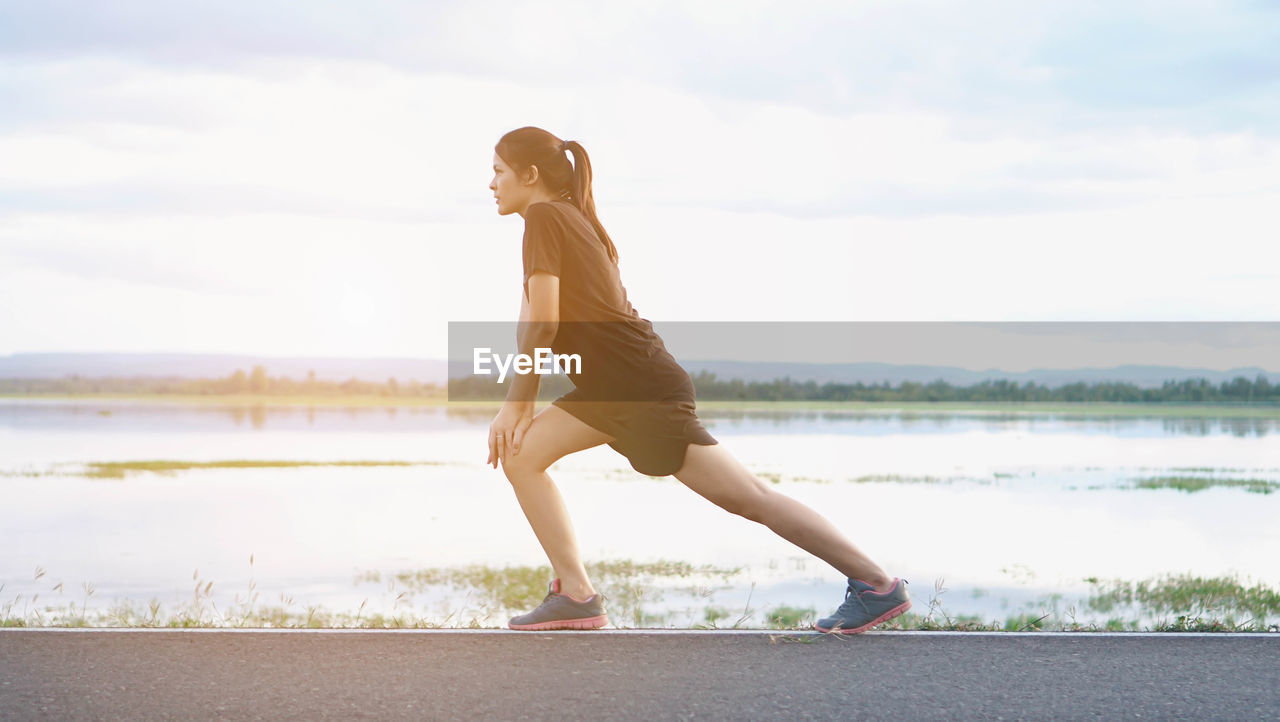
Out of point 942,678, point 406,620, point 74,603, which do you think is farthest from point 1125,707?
point 74,603

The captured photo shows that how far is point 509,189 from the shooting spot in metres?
4.98

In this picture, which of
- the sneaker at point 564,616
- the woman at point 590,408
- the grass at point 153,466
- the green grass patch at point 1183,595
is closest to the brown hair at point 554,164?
the woman at point 590,408

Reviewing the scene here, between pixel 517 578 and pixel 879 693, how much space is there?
682 cm

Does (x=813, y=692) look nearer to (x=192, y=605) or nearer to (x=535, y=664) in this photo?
(x=535, y=664)

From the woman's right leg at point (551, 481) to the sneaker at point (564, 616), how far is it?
0.04 m

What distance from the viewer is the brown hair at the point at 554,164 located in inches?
195

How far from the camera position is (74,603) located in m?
7.06

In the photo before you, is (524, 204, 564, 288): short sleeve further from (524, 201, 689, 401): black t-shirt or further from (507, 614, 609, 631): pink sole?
(507, 614, 609, 631): pink sole

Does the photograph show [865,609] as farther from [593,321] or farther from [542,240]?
[542,240]

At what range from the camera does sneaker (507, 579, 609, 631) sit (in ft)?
16.3

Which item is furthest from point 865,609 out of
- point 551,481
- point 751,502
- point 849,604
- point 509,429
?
point 509,429

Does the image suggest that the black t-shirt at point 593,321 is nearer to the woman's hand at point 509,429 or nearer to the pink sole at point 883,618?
the woman's hand at point 509,429

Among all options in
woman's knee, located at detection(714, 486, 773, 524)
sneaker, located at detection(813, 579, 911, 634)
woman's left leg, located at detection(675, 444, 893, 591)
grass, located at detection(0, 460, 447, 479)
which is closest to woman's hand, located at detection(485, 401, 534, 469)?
woman's left leg, located at detection(675, 444, 893, 591)

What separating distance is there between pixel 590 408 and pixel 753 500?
0.73m
